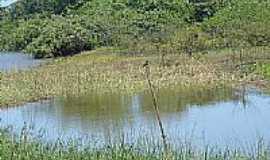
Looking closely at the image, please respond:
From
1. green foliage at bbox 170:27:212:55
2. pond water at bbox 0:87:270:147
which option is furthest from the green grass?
green foliage at bbox 170:27:212:55

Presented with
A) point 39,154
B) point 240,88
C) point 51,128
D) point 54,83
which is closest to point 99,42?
point 54,83

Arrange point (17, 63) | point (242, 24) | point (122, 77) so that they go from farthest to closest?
1. point (17, 63)
2. point (242, 24)
3. point (122, 77)

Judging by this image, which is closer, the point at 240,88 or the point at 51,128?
the point at 51,128

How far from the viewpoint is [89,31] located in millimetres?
34844

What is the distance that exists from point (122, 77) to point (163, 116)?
5.84 metres

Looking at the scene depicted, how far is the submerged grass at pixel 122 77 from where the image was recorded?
60.5 ft

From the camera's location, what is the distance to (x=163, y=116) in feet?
47.3

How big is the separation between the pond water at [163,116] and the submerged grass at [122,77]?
798 mm

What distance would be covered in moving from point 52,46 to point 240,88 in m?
17.4

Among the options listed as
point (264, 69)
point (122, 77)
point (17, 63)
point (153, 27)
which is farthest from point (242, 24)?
point (122, 77)

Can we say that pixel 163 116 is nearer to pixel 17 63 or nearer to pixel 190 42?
pixel 190 42

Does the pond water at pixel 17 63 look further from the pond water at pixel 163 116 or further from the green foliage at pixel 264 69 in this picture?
the green foliage at pixel 264 69

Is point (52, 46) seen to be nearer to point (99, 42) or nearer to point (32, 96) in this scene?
point (99, 42)

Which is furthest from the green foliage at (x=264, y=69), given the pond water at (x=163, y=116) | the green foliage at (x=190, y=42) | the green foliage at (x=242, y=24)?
the green foliage at (x=190, y=42)
